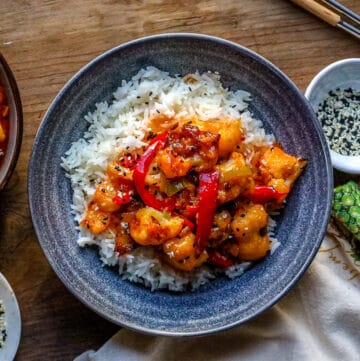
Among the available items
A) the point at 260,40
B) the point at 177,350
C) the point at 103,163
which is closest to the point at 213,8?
the point at 260,40

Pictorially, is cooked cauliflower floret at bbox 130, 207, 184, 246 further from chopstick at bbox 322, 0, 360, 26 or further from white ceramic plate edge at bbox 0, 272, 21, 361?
chopstick at bbox 322, 0, 360, 26

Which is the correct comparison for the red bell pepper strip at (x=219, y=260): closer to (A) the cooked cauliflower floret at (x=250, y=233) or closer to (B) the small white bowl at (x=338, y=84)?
(A) the cooked cauliflower floret at (x=250, y=233)

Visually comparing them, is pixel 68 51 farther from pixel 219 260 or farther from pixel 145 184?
pixel 219 260

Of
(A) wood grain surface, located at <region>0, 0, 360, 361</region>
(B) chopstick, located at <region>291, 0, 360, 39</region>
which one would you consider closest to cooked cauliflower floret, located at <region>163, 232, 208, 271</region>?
(A) wood grain surface, located at <region>0, 0, 360, 361</region>

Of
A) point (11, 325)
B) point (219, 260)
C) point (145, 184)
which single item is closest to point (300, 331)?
point (219, 260)

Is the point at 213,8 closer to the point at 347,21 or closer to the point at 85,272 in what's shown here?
the point at 347,21
